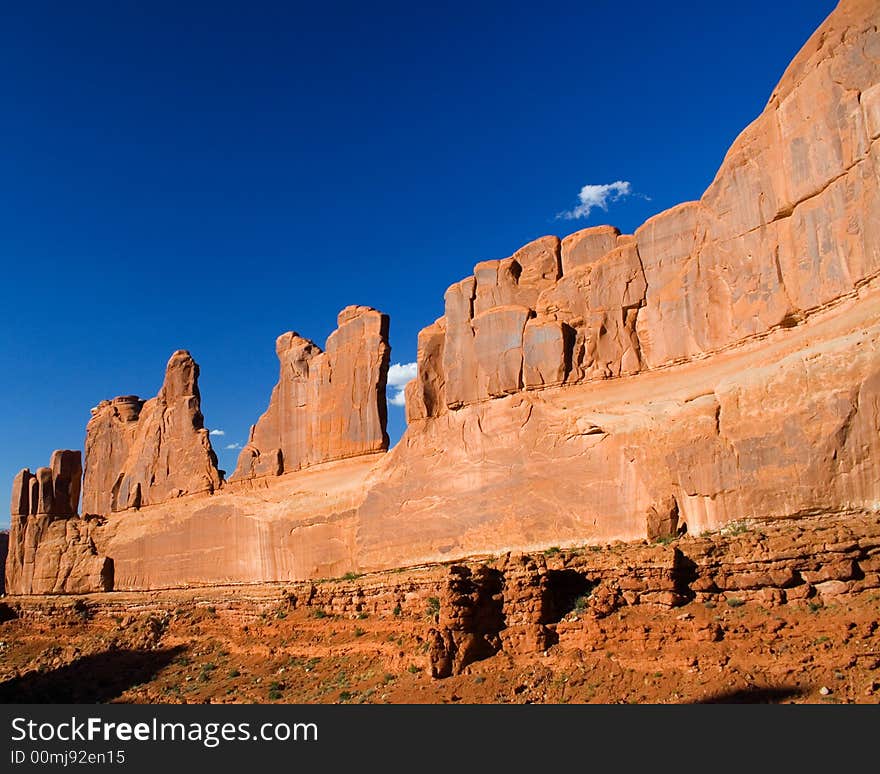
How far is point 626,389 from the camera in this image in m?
23.1

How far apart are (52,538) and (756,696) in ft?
126

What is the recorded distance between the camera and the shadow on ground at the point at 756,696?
12938 millimetres

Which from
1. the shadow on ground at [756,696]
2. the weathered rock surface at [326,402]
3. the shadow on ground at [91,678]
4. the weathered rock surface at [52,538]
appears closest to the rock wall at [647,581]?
the shadow on ground at [756,696]

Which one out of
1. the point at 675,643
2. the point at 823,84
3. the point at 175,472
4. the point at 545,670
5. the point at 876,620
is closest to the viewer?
the point at 876,620

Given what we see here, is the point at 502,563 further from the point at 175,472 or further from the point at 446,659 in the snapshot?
the point at 175,472

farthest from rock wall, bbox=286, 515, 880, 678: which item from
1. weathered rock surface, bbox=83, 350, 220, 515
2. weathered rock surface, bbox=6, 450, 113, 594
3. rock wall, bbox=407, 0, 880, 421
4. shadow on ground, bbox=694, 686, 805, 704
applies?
weathered rock surface, bbox=6, 450, 113, 594

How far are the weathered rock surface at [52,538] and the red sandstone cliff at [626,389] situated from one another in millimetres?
7110

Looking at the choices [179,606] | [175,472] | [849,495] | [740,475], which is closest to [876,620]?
[849,495]

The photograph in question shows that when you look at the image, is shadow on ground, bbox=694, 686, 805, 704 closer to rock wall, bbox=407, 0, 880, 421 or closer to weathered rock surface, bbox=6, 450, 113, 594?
rock wall, bbox=407, 0, 880, 421

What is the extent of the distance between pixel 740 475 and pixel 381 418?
16.0m

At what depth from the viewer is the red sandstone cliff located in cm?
1773

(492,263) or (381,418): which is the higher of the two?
(492,263)

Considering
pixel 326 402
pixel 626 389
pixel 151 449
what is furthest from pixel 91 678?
pixel 626 389

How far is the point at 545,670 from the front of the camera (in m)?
16.2
